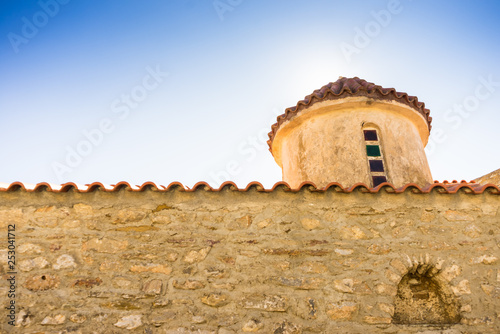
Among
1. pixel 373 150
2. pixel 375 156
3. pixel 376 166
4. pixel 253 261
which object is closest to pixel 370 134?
pixel 373 150

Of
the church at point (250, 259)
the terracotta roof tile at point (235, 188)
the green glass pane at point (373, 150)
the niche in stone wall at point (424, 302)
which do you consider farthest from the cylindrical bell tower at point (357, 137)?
the niche in stone wall at point (424, 302)

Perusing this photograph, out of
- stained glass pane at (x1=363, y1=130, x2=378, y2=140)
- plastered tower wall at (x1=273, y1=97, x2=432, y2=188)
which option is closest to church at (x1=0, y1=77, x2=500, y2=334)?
plastered tower wall at (x1=273, y1=97, x2=432, y2=188)

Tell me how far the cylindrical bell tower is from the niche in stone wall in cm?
197

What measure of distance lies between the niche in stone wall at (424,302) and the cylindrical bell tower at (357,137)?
6.48 feet

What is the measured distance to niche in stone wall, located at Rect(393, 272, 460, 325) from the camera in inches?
140

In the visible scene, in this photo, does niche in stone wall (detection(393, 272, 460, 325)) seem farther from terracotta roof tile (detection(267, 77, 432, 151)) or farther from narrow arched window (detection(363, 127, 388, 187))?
terracotta roof tile (detection(267, 77, 432, 151))

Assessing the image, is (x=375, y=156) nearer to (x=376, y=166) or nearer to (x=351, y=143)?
(x=376, y=166)

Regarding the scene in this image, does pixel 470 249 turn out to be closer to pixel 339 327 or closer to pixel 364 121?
pixel 339 327

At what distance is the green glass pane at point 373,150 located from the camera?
575 cm

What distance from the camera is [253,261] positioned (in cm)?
354

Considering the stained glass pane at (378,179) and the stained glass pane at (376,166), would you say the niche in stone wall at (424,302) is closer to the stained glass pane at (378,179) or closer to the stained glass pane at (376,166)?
the stained glass pane at (378,179)

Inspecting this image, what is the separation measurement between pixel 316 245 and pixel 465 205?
192 cm

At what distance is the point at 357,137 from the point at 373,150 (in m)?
0.38

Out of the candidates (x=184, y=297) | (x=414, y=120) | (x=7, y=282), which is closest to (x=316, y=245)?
(x=184, y=297)
